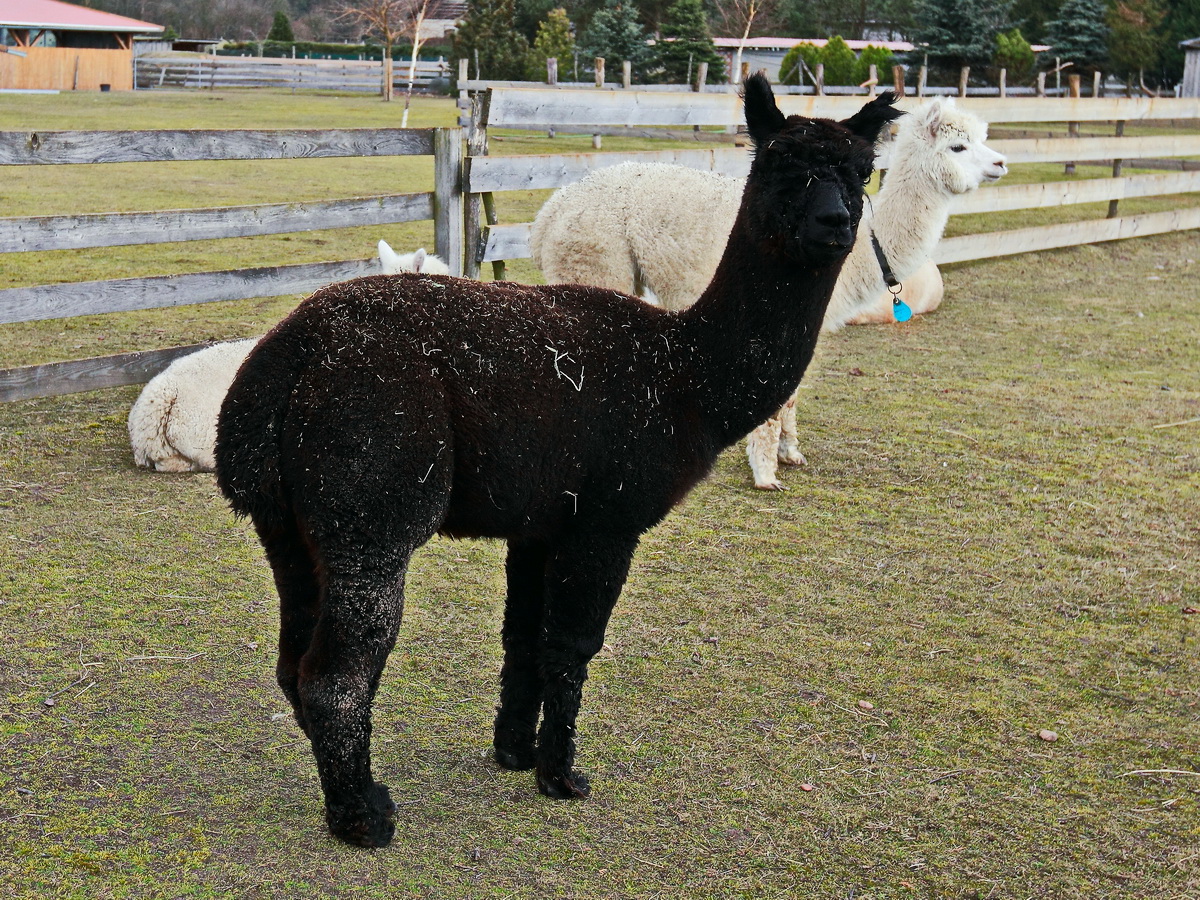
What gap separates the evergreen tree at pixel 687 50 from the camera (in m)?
43.0

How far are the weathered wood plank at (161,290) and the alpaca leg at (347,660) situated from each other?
448 centimetres

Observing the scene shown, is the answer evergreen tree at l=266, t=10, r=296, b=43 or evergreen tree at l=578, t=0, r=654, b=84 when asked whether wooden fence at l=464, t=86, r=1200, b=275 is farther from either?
evergreen tree at l=266, t=10, r=296, b=43

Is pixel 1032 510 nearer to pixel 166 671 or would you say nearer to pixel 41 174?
pixel 166 671

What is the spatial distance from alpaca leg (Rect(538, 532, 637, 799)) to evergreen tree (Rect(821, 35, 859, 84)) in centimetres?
3868

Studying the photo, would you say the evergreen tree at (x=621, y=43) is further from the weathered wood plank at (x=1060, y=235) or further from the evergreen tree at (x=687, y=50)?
the weathered wood plank at (x=1060, y=235)

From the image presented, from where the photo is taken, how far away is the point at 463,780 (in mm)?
3496

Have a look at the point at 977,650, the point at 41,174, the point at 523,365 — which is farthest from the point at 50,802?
the point at 41,174

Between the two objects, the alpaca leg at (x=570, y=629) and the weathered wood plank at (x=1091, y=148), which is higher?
the weathered wood plank at (x=1091, y=148)

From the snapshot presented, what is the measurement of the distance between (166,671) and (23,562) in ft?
4.07

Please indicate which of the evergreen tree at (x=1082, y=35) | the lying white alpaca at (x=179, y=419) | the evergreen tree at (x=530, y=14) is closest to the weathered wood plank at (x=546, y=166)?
the lying white alpaca at (x=179, y=419)

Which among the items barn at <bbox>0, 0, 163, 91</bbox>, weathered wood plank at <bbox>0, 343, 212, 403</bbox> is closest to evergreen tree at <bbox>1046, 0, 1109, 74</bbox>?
barn at <bbox>0, 0, 163, 91</bbox>

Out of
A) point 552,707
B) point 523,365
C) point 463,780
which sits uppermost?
point 523,365

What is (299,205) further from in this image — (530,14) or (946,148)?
(530,14)

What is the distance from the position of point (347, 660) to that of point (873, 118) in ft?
6.90
